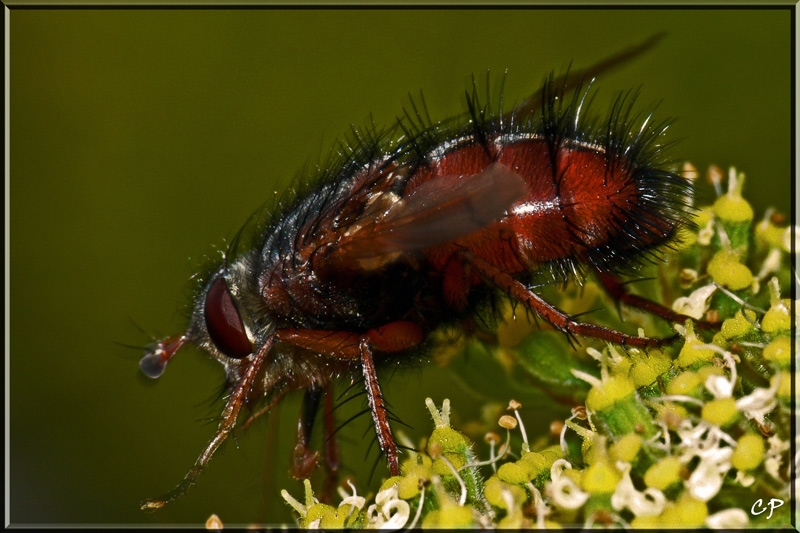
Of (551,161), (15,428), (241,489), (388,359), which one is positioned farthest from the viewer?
(15,428)

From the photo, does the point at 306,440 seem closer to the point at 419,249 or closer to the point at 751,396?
the point at 419,249

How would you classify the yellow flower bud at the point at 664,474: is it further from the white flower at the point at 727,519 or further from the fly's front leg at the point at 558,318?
the fly's front leg at the point at 558,318

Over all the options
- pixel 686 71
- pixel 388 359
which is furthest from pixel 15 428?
pixel 686 71

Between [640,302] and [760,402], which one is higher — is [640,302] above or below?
above

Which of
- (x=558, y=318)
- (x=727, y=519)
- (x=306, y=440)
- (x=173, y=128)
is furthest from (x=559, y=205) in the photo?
(x=173, y=128)

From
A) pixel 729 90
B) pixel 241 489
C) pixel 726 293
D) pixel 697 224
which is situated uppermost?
pixel 729 90

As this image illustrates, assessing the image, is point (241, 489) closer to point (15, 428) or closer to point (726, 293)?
point (15, 428)
